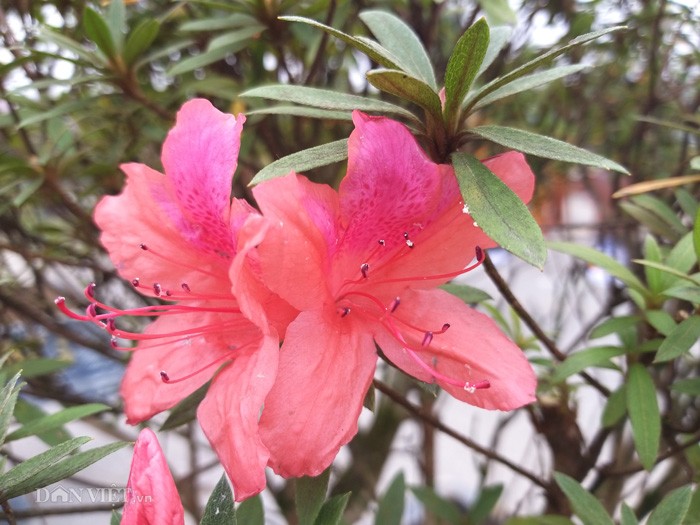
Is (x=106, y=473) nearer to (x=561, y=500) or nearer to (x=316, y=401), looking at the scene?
(x=561, y=500)

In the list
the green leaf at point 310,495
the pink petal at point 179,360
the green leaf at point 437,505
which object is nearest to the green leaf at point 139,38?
the pink petal at point 179,360

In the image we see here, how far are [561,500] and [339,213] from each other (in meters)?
0.68

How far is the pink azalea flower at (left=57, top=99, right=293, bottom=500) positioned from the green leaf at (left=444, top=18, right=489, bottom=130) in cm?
19

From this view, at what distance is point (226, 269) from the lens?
65 cm

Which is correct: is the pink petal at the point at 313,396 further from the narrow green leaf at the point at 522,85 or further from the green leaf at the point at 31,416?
the green leaf at the point at 31,416

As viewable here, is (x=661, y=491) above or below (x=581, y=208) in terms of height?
above

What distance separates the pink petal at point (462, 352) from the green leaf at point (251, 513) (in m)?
0.26

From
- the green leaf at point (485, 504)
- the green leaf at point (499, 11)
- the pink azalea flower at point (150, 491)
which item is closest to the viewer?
the pink azalea flower at point (150, 491)

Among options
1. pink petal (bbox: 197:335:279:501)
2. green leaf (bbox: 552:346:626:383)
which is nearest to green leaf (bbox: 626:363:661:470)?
green leaf (bbox: 552:346:626:383)

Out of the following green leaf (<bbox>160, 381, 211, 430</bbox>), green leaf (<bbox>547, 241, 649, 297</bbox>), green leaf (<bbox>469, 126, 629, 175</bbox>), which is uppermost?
green leaf (<bbox>469, 126, 629, 175</bbox>)

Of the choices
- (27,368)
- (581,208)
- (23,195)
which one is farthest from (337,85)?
(581,208)

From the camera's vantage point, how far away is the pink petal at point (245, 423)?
0.51 m

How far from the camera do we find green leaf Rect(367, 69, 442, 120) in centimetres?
50

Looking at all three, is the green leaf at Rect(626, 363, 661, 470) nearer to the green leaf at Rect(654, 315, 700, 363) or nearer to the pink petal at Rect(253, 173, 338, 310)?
the green leaf at Rect(654, 315, 700, 363)
